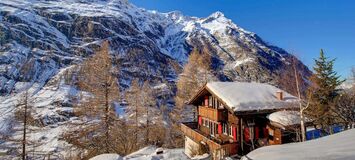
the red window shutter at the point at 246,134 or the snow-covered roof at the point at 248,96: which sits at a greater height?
the snow-covered roof at the point at 248,96

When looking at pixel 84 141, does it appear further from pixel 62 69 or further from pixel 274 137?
pixel 62 69

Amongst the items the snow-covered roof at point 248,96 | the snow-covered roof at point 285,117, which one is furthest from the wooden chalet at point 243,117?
the snow-covered roof at point 285,117

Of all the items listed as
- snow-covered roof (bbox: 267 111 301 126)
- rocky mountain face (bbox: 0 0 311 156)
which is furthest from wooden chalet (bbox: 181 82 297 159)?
rocky mountain face (bbox: 0 0 311 156)

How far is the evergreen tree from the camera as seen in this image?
23406 mm

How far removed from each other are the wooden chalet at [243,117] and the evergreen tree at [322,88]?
1900mm

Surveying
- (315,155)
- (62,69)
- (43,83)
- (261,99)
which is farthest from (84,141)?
(62,69)

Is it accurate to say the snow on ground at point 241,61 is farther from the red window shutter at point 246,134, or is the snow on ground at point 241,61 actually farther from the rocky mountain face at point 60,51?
the red window shutter at point 246,134

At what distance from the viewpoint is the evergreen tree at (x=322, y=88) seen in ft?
76.8

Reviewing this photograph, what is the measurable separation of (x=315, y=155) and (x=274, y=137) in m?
17.0

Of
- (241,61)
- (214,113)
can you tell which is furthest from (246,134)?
(241,61)

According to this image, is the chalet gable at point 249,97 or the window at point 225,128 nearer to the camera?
the chalet gable at point 249,97

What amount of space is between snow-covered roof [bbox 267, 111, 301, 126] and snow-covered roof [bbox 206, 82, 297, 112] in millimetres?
1104

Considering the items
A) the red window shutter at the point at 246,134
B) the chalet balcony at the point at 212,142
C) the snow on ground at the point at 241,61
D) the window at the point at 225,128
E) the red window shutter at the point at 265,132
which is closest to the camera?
the chalet balcony at the point at 212,142

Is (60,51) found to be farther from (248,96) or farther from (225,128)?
(248,96)
